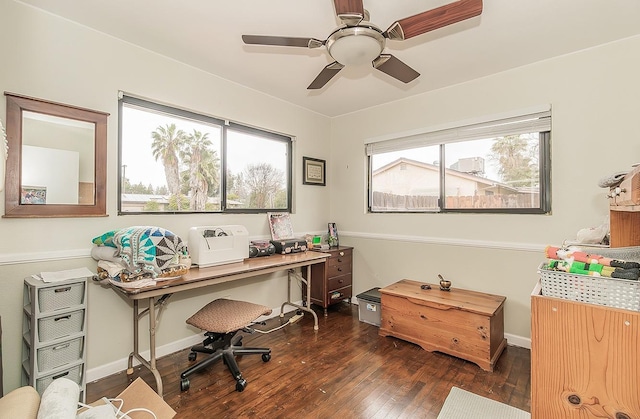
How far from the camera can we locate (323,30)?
2090mm

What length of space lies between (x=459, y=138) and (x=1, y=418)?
346 centimetres

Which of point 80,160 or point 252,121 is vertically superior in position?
point 252,121

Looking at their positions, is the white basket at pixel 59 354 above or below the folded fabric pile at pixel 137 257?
below

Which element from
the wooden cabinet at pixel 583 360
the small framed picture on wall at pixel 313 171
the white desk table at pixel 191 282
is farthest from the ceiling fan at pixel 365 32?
the small framed picture on wall at pixel 313 171

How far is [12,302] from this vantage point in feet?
5.96

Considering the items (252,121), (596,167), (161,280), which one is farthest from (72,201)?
(596,167)

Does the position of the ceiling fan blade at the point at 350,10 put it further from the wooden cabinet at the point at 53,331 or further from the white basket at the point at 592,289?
the wooden cabinet at the point at 53,331

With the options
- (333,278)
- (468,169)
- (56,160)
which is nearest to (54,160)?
(56,160)

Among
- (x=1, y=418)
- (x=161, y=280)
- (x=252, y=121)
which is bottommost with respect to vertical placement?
(x=1, y=418)

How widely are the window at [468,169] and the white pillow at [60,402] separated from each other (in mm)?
3111

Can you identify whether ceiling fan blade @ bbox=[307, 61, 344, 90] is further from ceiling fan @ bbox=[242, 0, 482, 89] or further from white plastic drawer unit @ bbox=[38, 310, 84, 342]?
white plastic drawer unit @ bbox=[38, 310, 84, 342]

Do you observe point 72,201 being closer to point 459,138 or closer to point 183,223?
point 183,223

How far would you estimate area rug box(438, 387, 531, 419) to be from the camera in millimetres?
1741

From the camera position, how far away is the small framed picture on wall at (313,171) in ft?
12.2
